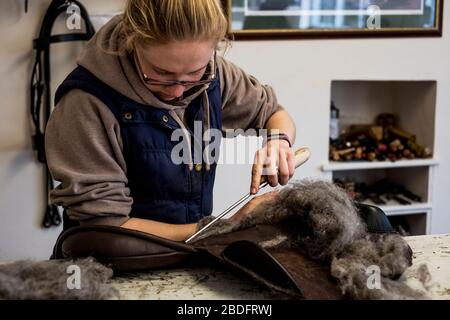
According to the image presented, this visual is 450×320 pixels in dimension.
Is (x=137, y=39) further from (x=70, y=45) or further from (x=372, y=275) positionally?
(x=70, y=45)

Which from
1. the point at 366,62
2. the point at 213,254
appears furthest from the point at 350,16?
the point at 213,254

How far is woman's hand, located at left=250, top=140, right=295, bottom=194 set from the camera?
868mm

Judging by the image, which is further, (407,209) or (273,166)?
(407,209)

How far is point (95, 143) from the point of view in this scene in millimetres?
850

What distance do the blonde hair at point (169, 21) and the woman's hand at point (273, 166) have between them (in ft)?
0.70

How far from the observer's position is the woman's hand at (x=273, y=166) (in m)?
0.87

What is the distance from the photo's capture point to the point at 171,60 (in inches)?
32.6

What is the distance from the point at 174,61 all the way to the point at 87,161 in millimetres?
209

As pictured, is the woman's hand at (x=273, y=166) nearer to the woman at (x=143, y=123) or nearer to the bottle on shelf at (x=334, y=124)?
the woman at (x=143, y=123)

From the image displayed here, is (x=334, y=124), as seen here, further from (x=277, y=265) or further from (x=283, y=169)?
(x=277, y=265)

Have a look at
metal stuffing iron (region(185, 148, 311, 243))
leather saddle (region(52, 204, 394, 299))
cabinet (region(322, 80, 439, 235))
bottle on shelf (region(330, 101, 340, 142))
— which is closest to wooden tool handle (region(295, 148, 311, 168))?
metal stuffing iron (region(185, 148, 311, 243))

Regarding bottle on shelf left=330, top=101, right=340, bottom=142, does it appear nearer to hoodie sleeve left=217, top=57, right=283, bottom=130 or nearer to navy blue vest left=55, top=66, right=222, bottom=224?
hoodie sleeve left=217, top=57, right=283, bottom=130

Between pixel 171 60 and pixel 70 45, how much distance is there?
3.60 feet

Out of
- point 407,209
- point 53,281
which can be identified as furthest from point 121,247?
point 407,209
